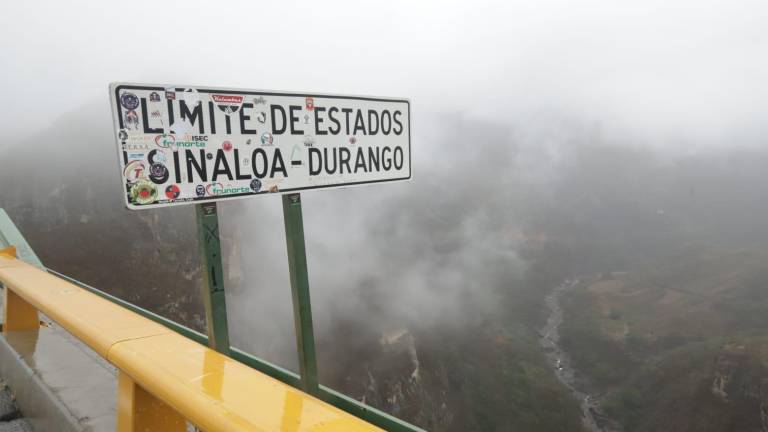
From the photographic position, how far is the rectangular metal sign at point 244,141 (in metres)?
2.60

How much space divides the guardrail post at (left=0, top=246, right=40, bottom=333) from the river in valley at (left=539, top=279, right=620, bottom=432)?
136912 mm

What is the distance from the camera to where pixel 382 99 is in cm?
356

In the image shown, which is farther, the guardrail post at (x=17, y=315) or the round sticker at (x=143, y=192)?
the guardrail post at (x=17, y=315)

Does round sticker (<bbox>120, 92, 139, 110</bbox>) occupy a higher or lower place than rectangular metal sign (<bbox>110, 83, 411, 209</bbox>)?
higher

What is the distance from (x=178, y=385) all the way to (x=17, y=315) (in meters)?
3.86

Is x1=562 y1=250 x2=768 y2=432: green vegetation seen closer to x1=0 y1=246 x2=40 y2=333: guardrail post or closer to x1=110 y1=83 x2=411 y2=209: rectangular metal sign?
x1=0 y1=246 x2=40 y2=333: guardrail post

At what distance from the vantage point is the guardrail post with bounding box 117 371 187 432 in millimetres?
2399

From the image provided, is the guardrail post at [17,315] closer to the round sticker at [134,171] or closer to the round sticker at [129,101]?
the round sticker at [134,171]

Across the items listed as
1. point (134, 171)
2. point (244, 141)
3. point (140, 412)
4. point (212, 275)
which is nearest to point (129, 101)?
point (134, 171)

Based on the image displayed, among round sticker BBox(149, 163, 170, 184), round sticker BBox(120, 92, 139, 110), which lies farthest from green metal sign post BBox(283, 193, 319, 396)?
round sticker BBox(120, 92, 139, 110)

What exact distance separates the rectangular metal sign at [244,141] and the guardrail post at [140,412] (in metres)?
0.92

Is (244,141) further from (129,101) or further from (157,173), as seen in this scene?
(129,101)

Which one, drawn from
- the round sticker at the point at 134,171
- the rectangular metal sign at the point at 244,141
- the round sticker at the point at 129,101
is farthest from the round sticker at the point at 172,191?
the round sticker at the point at 129,101

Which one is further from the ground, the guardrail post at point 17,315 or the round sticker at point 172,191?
the round sticker at point 172,191
